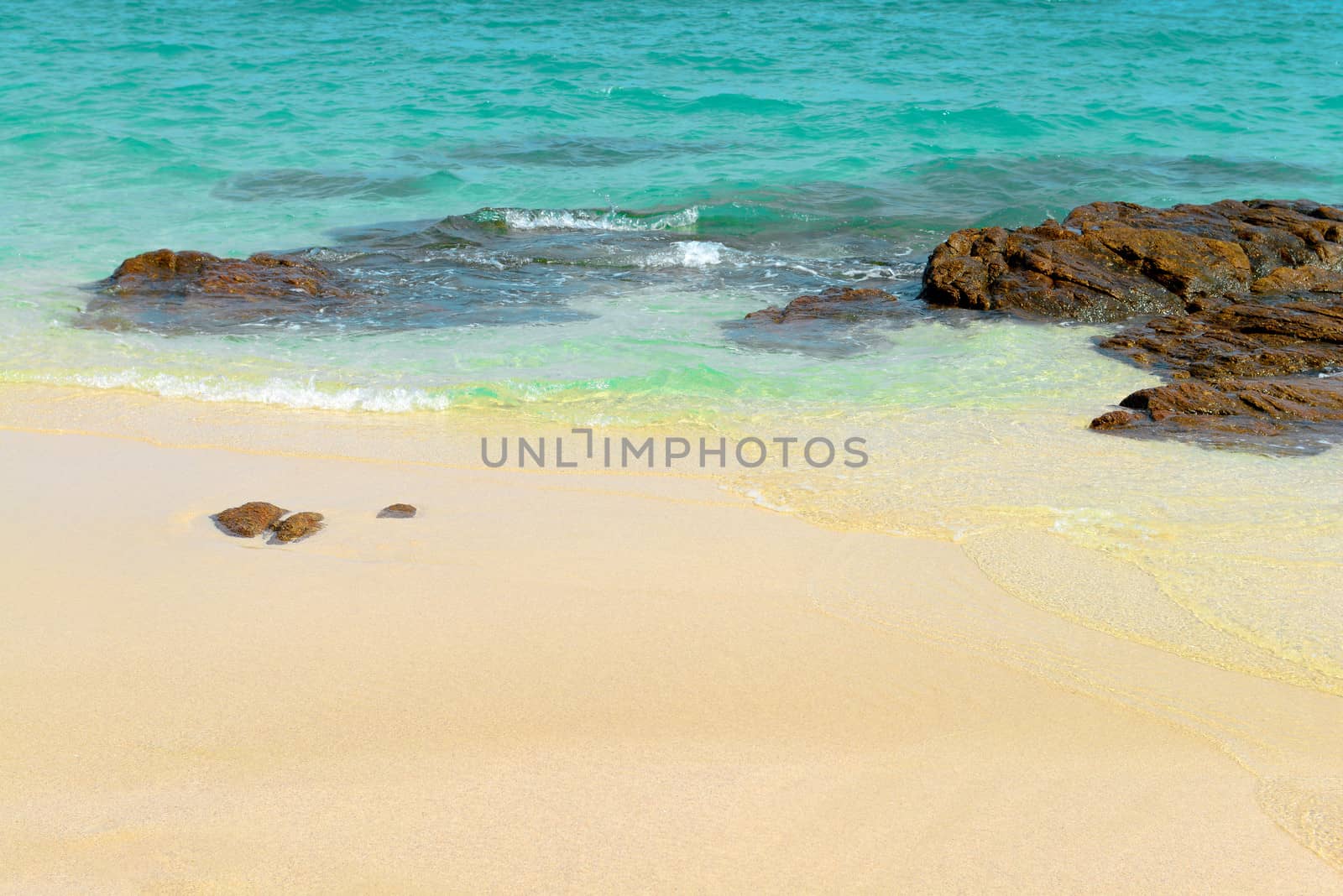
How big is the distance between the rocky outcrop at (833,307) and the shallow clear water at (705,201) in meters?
0.38

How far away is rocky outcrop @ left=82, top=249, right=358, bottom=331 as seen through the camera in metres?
9.29

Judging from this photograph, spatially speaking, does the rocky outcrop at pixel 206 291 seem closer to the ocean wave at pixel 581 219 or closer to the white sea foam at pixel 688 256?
the ocean wave at pixel 581 219

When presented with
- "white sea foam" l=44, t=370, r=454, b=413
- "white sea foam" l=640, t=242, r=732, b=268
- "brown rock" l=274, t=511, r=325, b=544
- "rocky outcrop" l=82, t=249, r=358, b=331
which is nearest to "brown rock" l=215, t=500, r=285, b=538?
"brown rock" l=274, t=511, r=325, b=544

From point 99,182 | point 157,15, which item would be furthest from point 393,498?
point 157,15

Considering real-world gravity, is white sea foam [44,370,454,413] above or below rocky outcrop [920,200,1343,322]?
below

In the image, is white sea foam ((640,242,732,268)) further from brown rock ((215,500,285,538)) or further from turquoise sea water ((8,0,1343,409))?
brown rock ((215,500,285,538))

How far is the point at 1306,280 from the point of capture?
9789 millimetres

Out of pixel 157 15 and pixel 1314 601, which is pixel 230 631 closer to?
pixel 1314 601

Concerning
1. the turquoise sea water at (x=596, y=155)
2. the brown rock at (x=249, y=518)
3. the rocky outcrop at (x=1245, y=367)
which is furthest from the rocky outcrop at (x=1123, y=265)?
A: the brown rock at (x=249, y=518)

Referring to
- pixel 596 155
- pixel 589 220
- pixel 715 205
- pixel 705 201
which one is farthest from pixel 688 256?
pixel 596 155

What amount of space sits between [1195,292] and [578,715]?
25.4ft

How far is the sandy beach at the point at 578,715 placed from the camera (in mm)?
3193

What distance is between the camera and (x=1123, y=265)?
991cm

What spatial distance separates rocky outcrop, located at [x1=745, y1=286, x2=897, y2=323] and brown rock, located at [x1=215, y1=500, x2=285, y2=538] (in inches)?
193
